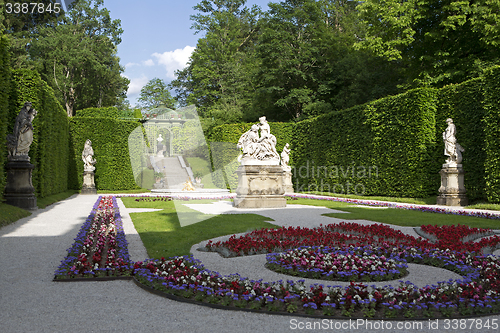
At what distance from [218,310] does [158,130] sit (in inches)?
1840

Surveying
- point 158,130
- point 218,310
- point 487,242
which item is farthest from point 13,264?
point 158,130

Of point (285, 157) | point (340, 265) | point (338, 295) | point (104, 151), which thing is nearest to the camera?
point (338, 295)

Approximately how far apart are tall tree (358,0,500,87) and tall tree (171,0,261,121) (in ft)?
54.5

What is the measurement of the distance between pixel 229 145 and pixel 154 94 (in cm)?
3810

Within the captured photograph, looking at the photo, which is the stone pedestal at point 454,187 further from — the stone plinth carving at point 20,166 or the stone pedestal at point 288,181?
the stone plinth carving at point 20,166

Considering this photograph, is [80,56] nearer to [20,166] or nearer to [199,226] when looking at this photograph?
[20,166]

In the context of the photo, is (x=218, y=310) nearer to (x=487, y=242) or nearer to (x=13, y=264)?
(x=13, y=264)

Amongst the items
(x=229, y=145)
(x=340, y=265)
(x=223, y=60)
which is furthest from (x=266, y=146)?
(x=223, y=60)

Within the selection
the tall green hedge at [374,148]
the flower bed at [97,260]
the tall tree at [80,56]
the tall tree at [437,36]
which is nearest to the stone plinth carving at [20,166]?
the flower bed at [97,260]

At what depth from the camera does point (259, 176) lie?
14336mm

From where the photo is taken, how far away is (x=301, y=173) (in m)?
25.8

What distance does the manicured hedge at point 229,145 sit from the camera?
27531mm

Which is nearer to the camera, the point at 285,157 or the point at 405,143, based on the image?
the point at 405,143

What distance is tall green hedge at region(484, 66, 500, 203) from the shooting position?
1320cm
